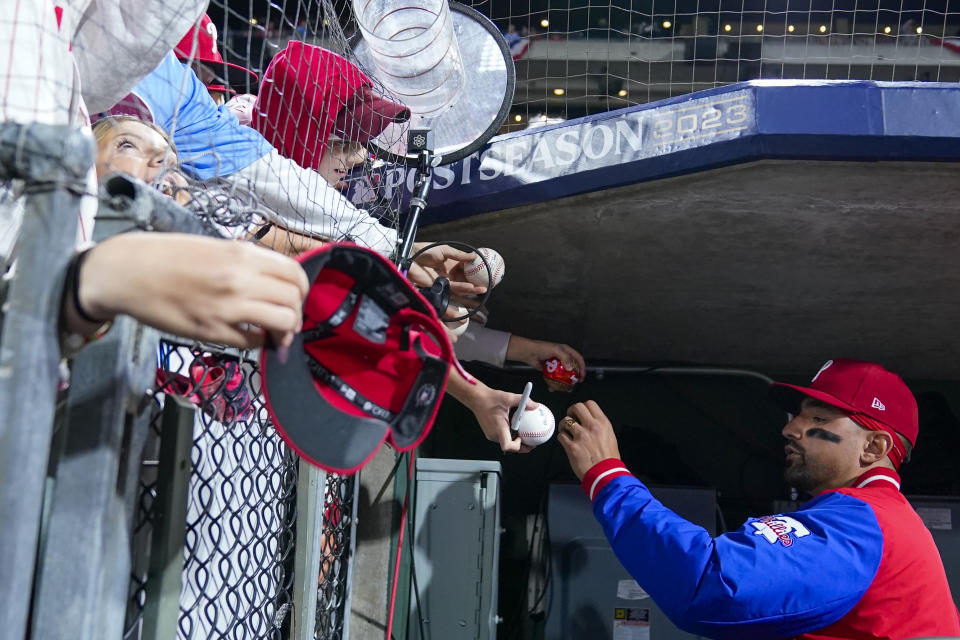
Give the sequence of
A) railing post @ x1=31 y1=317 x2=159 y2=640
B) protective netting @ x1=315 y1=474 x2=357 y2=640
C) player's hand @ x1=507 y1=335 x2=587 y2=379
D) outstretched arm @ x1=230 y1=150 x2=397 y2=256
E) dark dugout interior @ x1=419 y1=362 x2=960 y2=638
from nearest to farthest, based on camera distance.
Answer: railing post @ x1=31 y1=317 x2=159 y2=640 < outstretched arm @ x1=230 y1=150 x2=397 y2=256 < protective netting @ x1=315 y1=474 x2=357 y2=640 < player's hand @ x1=507 y1=335 x2=587 y2=379 < dark dugout interior @ x1=419 y1=362 x2=960 y2=638

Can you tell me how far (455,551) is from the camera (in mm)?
3678

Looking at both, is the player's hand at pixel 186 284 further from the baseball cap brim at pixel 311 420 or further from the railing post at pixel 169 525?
the railing post at pixel 169 525

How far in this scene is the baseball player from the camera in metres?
2.43

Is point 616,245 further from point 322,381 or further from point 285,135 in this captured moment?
point 322,381

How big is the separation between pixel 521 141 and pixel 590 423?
112 cm

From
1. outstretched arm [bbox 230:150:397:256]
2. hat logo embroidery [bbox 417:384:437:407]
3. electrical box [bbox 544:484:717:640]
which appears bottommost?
electrical box [bbox 544:484:717:640]

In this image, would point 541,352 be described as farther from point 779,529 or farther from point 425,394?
point 425,394

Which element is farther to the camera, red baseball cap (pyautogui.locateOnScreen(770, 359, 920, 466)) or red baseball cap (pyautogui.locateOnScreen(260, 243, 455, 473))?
red baseball cap (pyautogui.locateOnScreen(770, 359, 920, 466))

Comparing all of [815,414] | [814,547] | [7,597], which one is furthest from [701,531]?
[7,597]

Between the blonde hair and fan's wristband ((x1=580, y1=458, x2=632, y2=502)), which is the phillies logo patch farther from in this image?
the blonde hair

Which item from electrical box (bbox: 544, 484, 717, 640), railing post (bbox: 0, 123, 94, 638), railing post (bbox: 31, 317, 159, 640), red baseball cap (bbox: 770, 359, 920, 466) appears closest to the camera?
railing post (bbox: 0, 123, 94, 638)

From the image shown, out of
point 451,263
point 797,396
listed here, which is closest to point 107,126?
point 451,263

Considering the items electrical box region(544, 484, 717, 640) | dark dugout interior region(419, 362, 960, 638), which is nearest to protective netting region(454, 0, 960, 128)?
dark dugout interior region(419, 362, 960, 638)

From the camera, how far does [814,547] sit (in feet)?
8.20
